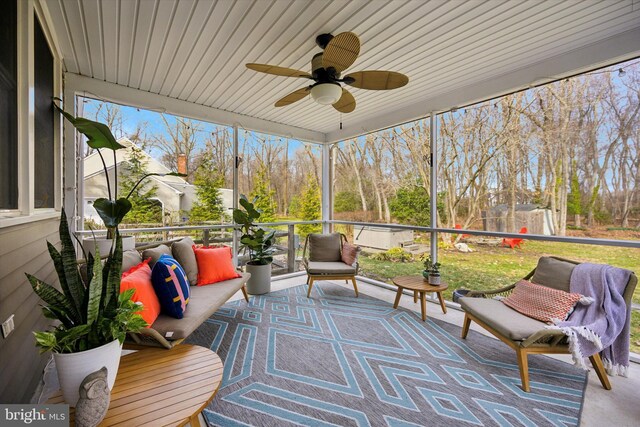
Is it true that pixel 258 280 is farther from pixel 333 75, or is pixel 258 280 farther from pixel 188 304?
pixel 333 75

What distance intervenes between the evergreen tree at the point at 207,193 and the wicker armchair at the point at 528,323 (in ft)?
11.6

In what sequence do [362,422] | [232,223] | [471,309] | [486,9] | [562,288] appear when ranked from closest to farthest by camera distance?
1. [362,422]
2. [486,9]
3. [562,288]
4. [471,309]
5. [232,223]

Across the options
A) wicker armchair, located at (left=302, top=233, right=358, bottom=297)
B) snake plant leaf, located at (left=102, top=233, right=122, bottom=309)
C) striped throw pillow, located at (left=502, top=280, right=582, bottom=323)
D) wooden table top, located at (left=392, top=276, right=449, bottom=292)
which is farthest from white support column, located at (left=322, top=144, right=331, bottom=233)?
snake plant leaf, located at (left=102, top=233, right=122, bottom=309)

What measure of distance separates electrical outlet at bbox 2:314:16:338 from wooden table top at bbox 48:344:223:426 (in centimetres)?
43

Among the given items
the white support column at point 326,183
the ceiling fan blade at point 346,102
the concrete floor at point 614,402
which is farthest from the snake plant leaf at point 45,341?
the white support column at point 326,183

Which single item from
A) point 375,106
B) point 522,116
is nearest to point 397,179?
point 375,106

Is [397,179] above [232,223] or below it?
above

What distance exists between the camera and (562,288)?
7.57ft

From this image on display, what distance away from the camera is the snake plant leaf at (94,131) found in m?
1.48

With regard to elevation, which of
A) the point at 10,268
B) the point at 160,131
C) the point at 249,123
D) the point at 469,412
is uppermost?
the point at 249,123

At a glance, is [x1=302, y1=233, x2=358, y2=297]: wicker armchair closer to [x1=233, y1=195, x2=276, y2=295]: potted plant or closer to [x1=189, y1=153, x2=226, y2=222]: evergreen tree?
[x1=233, y1=195, x2=276, y2=295]: potted plant

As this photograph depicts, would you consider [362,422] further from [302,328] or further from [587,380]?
[587,380]

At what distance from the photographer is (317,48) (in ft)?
8.14

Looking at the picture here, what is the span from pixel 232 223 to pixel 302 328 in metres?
2.15
